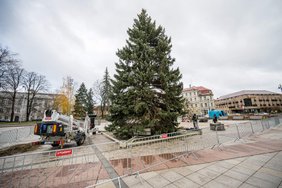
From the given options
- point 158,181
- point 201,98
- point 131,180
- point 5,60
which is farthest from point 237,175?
point 201,98

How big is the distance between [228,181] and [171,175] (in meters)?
1.56

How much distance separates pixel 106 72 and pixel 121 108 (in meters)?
35.5

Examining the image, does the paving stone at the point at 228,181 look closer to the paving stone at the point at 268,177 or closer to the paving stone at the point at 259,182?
the paving stone at the point at 259,182

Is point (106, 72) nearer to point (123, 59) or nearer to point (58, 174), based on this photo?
point (123, 59)

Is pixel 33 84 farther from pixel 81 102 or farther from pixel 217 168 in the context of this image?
pixel 217 168

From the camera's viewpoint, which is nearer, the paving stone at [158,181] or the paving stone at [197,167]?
the paving stone at [158,181]

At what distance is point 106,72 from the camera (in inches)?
1613

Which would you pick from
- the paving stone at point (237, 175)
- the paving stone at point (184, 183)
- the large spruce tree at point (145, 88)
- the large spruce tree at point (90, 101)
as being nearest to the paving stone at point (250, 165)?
the paving stone at point (237, 175)

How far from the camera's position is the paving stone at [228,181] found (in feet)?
9.98

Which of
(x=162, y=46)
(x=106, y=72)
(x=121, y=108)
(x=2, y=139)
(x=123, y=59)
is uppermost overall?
(x=106, y=72)

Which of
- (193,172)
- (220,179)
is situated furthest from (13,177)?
(220,179)

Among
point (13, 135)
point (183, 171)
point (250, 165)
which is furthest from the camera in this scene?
point (13, 135)

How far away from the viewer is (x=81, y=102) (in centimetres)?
3653

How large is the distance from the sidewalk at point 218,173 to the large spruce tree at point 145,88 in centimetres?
378
